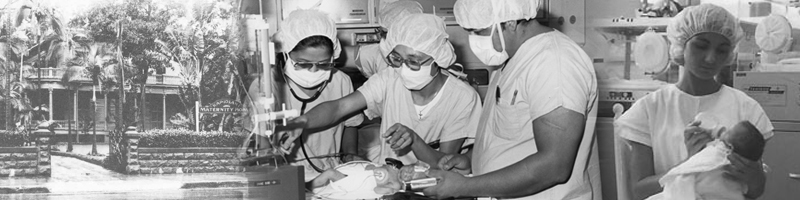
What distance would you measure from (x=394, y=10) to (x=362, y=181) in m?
1.29

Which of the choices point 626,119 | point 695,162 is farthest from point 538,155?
point 626,119

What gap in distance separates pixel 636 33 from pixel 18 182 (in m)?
2.10

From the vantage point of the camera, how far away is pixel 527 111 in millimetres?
1668

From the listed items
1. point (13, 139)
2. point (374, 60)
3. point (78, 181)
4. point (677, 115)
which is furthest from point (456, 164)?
point (13, 139)

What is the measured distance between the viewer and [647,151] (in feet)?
6.95

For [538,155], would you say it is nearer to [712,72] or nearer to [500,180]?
[500,180]

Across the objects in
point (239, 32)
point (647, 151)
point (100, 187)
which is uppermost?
point (239, 32)

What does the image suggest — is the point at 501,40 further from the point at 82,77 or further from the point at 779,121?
the point at 82,77

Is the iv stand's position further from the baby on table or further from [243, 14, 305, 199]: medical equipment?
the baby on table

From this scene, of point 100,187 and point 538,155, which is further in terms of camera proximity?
point 100,187

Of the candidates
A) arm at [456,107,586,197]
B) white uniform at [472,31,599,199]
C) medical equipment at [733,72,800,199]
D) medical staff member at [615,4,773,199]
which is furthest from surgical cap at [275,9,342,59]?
medical equipment at [733,72,800,199]

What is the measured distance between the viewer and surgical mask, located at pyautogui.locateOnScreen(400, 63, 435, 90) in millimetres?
2169

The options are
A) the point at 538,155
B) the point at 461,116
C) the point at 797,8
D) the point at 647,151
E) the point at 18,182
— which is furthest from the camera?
the point at 18,182

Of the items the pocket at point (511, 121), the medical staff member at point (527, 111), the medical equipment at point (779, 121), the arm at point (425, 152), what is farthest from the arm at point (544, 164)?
the medical equipment at point (779, 121)
